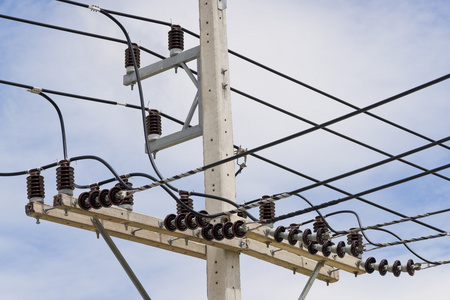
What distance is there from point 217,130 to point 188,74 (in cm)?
99

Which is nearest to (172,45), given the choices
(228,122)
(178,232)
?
(228,122)

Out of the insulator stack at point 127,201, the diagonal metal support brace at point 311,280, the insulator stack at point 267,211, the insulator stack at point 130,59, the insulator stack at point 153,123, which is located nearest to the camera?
the insulator stack at point 127,201

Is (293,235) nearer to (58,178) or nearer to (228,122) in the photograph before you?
(228,122)

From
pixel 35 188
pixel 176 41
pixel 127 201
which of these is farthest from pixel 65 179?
pixel 176 41

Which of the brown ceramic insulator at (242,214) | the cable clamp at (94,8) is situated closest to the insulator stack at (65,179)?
the brown ceramic insulator at (242,214)

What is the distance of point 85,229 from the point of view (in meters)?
12.9

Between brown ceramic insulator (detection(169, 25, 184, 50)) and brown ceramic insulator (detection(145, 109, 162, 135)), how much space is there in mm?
894

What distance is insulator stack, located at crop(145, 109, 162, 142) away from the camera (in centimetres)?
1401

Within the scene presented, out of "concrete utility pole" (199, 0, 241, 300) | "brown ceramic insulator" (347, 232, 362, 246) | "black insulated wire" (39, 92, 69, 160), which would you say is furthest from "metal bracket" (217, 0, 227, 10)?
"brown ceramic insulator" (347, 232, 362, 246)

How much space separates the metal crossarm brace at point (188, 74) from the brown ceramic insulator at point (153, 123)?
186 mm

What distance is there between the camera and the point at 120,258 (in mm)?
12547

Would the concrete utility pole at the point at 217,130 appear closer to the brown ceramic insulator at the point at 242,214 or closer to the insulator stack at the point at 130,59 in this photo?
the brown ceramic insulator at the point at 242,214

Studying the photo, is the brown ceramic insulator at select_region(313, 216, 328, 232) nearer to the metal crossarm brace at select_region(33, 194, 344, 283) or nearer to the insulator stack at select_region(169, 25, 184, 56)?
the metal crossarm brace at select_region(33, 194, 344, 283)

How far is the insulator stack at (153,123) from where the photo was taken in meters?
14.0
